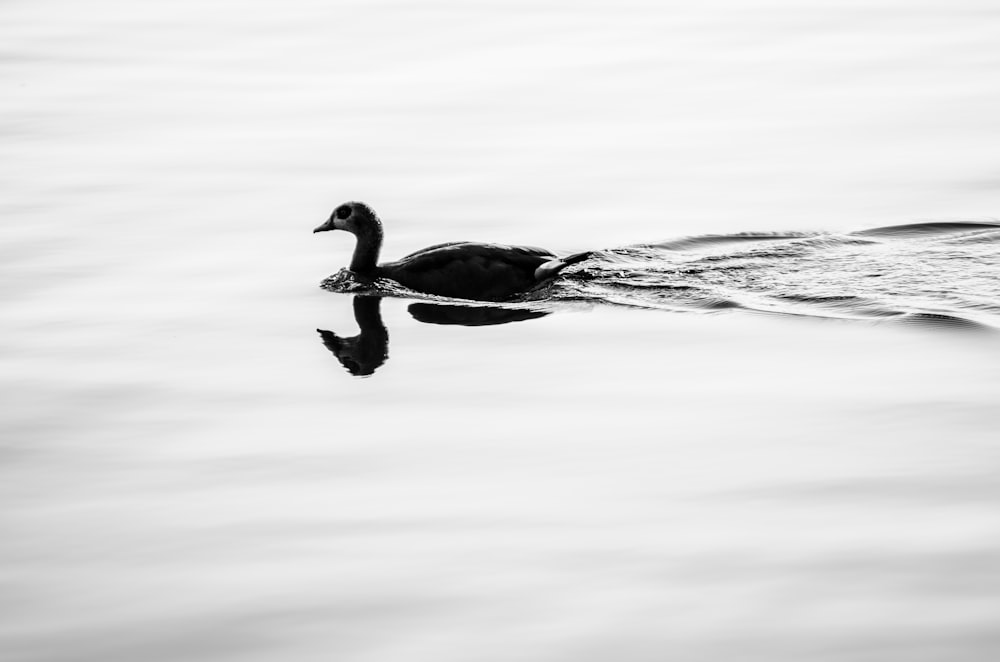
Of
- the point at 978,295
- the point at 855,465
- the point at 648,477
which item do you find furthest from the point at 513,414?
the point at 978,295

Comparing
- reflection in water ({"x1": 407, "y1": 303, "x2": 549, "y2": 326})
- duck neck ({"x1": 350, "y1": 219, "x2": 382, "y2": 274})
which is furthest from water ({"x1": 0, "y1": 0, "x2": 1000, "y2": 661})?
duck neck ({"x1": 350, "y1": 219, "x2": 382, "y2": 274})

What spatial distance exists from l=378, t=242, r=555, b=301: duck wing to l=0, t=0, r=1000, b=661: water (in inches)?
10.6

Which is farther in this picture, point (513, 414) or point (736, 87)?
point (736, 87)

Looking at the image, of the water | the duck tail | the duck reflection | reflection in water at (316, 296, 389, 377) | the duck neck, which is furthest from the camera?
the duck neck

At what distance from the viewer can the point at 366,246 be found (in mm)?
12914

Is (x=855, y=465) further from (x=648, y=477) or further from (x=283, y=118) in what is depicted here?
(x=283, y=118)

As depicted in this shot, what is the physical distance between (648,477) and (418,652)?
6.92 ft

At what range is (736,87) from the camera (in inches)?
707

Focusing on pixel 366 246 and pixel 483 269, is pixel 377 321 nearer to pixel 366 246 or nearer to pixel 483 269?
pixel 483 269

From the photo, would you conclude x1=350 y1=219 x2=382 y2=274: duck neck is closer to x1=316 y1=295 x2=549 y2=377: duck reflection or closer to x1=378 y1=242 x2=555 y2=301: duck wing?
x1=316 y1=295 x2=549 y2=377: duck reflection

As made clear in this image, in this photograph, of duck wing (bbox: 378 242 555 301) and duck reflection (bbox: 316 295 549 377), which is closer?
duck reflection (bbox: 316 295 549 377)

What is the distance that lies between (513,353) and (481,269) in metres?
1.52

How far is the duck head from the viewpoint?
1291cm

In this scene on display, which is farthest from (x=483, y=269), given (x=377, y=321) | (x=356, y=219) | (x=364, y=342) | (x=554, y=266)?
(x=356, y=219)
